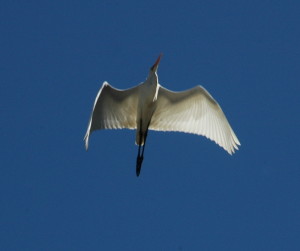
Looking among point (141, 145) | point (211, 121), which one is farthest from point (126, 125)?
point (211, 121)

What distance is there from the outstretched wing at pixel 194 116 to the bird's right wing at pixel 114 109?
0.53 metres

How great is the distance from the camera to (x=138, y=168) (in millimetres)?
17078

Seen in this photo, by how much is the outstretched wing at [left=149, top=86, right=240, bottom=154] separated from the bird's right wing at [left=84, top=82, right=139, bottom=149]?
530 millimetres

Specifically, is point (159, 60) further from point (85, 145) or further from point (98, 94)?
point (85, 145)

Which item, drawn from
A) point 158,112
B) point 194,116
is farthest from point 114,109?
point 194,116

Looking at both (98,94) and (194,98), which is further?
(194,98)

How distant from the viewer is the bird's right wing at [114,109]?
1657cm

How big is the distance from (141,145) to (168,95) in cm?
116

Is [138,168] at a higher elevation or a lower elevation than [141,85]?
lower

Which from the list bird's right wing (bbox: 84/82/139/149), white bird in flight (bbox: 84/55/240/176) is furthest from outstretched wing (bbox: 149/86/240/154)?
bird's right wing (bbox: 84/82/139/149)

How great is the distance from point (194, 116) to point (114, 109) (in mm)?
1687

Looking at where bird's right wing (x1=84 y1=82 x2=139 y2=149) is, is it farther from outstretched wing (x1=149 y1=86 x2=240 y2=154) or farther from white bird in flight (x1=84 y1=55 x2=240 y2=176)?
outstretched wing (x1=149 y1=86 x2=240 y2=154)

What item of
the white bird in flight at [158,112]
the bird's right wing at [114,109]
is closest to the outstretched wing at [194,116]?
the white bird in flight at [158,112]

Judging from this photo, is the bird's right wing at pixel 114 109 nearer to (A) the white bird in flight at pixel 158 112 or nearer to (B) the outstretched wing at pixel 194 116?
(A) the white bird in flight at pixel 158 112
